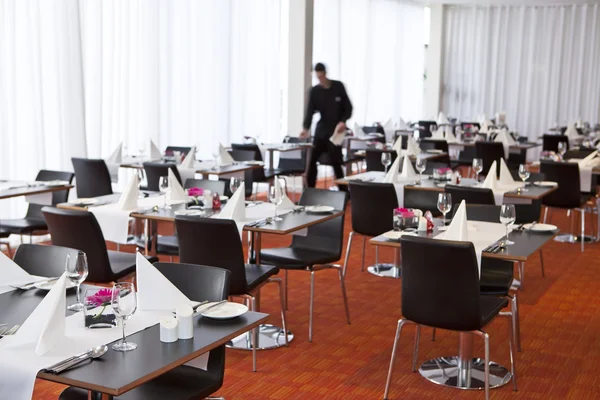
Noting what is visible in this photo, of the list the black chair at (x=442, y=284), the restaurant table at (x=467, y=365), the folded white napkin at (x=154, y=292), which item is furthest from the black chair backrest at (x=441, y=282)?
the folded white napkin at (x=154, y=292)

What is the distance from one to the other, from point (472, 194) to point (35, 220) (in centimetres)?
354

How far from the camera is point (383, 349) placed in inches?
193

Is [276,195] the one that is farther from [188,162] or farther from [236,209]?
[188,162]

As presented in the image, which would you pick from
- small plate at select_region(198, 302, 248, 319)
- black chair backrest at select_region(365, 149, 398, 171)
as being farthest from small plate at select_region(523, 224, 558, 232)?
black chair backrest at select_region(365, 149, 398, 171)

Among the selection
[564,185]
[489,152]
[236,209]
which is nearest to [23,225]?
[236,209]

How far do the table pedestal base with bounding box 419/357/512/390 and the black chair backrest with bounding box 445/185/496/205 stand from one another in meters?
1.52

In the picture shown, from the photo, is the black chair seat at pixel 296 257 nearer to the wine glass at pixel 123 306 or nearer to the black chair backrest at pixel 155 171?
the black chair backrest at pixel 155 171

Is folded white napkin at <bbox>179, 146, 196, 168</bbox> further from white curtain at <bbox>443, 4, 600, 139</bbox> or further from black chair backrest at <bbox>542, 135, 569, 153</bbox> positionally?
white curtain at <bbox>443, 4, 600, 139</bbox>

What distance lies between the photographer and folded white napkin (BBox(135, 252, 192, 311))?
9.64ft

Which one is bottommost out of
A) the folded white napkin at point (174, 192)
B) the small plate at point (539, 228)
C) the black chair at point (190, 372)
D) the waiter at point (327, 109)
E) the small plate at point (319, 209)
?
the black chair at point (190, 372)

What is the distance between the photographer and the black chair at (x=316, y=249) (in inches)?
200

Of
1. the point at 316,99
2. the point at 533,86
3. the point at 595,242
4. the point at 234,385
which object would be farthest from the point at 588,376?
the point at 533,86

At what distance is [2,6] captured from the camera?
25.2 ft

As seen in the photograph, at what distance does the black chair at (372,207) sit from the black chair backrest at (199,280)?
2.98m
